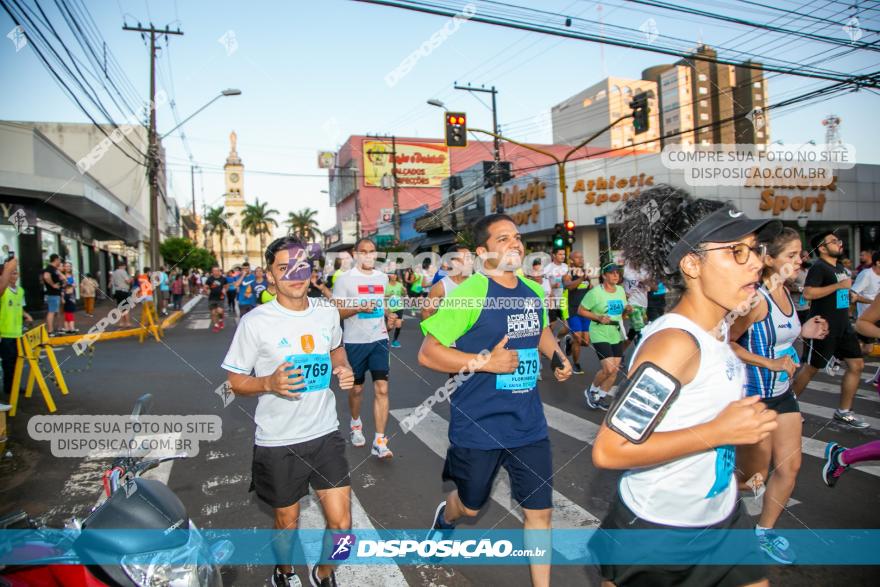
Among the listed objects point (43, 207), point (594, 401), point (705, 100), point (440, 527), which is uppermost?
point (705, 100)

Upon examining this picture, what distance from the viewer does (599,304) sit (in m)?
7.07

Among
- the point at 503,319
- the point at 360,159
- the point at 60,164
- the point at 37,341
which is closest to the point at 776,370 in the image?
the point at 503,319

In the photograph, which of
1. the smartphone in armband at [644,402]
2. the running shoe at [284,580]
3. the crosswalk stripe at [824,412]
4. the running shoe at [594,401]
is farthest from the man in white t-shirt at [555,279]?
the smartphone in armband at [644,402]

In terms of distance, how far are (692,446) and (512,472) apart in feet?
4.66

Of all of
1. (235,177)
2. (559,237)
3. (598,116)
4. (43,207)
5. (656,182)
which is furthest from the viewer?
(235,177)

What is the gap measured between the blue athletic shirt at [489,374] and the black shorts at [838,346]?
4619 millimetres

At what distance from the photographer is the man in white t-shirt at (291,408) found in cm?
287

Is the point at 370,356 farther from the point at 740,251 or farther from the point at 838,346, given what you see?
the point at 838,346

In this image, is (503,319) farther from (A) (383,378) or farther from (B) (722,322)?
(A) (383,378)

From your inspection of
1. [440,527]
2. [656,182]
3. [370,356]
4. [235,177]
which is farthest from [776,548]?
[235,177]

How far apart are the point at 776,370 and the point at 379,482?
10.6ft

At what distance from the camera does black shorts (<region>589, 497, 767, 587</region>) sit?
175 cm

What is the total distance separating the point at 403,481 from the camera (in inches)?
189

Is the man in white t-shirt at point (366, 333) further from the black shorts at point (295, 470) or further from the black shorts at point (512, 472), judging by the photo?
the black shorts at point (512, 472)
